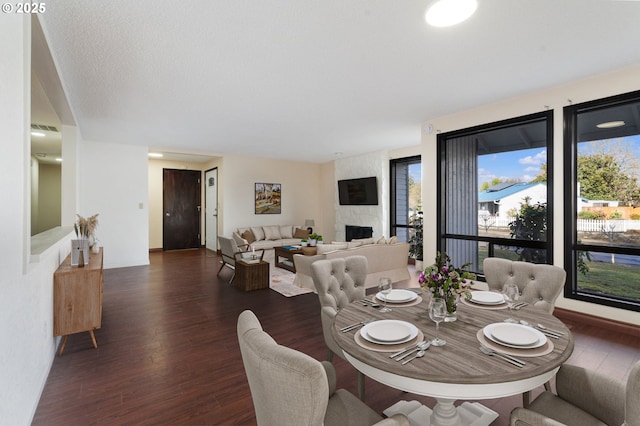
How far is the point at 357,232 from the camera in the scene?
323 inches

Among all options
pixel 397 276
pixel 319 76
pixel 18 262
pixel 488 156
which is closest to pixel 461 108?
pixel 488 156


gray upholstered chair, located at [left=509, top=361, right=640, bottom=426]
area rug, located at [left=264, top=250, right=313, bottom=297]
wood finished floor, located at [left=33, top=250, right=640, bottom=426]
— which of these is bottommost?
wood finished floor, located at [left=33, top=250, right=640, bottom=426]

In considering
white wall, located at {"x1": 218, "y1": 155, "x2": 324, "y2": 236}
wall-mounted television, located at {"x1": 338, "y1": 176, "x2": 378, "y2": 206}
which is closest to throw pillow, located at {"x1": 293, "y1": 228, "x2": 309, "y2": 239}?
white wall, located at {"x1": 218, "y1": 155, "x2": 324, "y2": 236}

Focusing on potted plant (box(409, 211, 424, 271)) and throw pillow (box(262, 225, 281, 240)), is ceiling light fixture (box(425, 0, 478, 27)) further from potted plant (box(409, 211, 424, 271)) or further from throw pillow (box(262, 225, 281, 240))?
throw pillow (box(262, 225, 281, 240))

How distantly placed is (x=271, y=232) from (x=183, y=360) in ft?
17.9

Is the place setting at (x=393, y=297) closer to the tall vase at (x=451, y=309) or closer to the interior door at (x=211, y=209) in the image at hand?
the tall vase at (x=451, y=309)

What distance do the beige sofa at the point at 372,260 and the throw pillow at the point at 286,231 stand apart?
10.9ft

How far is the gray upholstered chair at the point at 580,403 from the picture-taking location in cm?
117

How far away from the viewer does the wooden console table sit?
2689mm

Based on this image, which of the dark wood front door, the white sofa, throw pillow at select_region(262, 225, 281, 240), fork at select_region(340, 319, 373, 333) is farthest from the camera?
the dark wood front door

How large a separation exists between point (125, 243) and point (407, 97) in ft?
20.1

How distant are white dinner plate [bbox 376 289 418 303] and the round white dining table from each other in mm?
251

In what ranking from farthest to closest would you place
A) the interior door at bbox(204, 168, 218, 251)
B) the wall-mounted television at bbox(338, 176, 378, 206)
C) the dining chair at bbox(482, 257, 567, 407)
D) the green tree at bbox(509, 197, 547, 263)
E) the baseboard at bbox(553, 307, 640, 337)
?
the interior door at bbox(204, 168, 218, 251) < the wall-mounted television at bbox(338, 176, 378, 206) < the green tree at bbox(509, 197, 547, 263) < the baseboard at bbox(553, 307, 640, 337) < the dining chair at bbox(482, 257, 567, 407)

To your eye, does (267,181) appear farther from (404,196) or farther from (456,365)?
(456,365)
